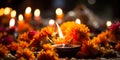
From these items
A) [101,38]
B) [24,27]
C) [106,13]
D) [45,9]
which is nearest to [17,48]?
[101,38]

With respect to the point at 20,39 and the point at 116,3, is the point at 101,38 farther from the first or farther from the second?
the point at 116,3

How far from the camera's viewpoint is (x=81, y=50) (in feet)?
16.0

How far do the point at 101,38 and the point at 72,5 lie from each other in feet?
38.4

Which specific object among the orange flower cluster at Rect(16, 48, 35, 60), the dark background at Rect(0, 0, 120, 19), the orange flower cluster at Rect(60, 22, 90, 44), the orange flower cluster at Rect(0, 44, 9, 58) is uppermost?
the dark background at Rect(0, 0, 120, 19)

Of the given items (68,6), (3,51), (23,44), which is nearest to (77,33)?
(23,44)

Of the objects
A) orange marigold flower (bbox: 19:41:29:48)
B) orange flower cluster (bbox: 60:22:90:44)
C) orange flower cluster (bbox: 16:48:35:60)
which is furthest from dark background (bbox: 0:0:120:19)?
orange flower cluster (bbox: 16:48:35:60)

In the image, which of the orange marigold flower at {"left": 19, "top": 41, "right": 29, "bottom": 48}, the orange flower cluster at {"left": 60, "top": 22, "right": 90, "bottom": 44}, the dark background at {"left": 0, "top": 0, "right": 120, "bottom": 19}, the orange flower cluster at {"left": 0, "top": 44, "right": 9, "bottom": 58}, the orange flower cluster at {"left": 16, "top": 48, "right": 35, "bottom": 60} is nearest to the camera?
the orange flower cluster at {"left": 16, "top": 48, "right": 35, "bottom": 60}

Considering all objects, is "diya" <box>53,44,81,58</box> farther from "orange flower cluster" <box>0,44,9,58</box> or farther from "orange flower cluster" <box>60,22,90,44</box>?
"orange flower cluster" <box>0,44,9,58</box>

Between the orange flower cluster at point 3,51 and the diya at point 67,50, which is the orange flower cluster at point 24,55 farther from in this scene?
the diya at point 67,50

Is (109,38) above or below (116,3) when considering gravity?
below

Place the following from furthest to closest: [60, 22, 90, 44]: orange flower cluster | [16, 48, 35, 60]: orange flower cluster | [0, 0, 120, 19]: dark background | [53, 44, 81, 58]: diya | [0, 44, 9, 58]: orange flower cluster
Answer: [0, 0, 120, 19]: dark background, [60, 22, 90, 44]: orange flower cluster, [53, 44, 81, 58]: diya, [0, 44, 9, 58]: orange flower cluster, [16, 48, 35, 60]: orange flower cluster

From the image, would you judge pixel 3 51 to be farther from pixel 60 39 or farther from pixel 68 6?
pixel 68 6

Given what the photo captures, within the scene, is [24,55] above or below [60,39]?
below

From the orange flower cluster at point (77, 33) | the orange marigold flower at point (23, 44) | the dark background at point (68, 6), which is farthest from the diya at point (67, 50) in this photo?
the dark background at point (68, 6)
